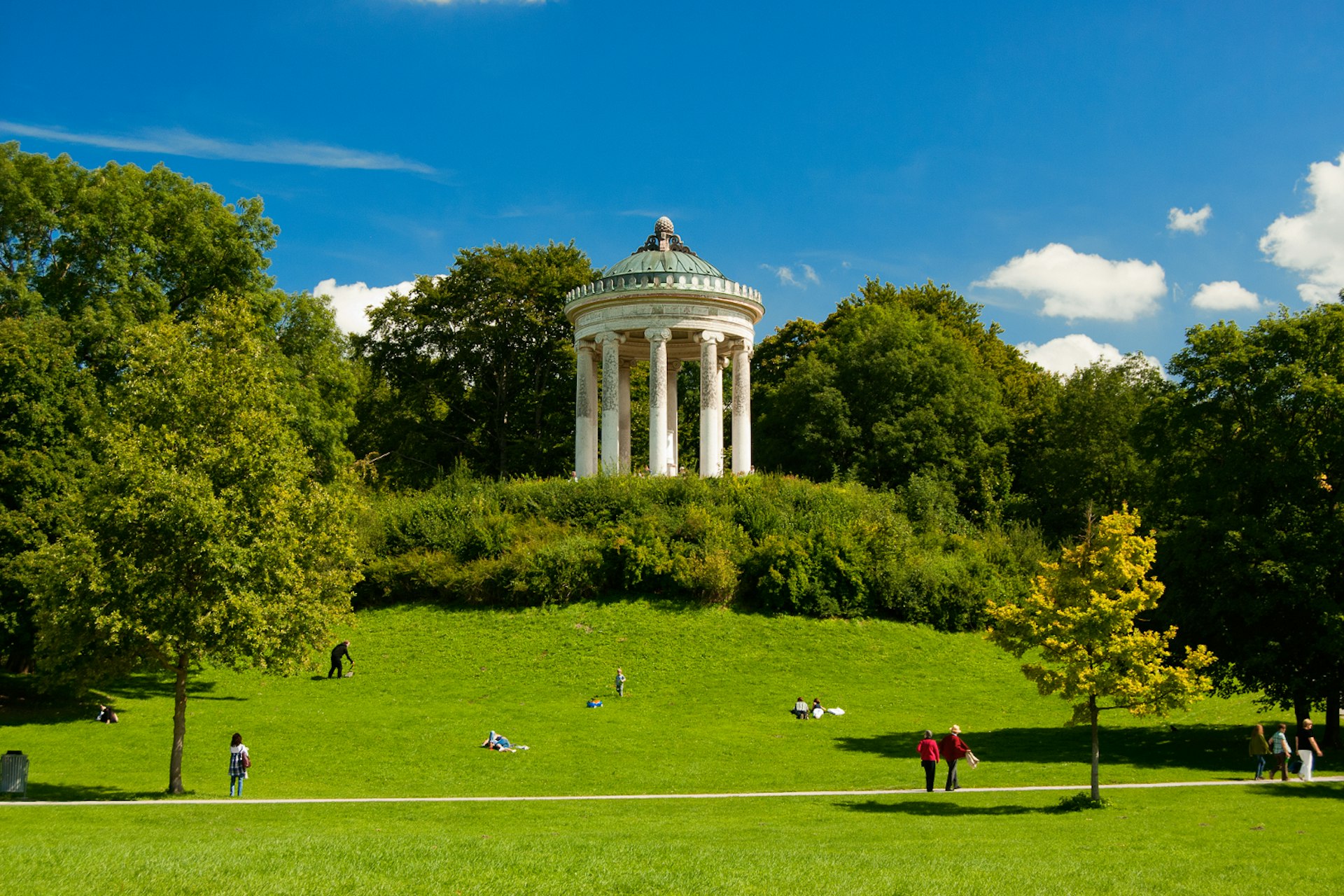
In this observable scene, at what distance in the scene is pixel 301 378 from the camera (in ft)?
137

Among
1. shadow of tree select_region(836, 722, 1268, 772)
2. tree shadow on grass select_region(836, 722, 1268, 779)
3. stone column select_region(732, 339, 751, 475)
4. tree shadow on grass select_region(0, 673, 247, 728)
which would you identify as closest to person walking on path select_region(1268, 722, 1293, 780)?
tree shadow on grass select_region(836, 722, 1268, 779)

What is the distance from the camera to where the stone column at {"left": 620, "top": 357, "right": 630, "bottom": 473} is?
164 ft

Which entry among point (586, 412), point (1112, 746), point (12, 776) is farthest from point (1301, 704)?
point (586, 412)

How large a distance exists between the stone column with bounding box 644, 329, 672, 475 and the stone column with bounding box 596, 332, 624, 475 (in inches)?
61.1

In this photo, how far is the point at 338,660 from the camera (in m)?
34.3

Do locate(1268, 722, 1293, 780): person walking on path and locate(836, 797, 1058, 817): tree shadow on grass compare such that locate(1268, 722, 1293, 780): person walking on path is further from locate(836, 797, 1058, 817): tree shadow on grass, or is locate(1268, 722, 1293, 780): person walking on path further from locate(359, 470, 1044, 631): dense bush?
locate(359, 470, 1044, 631): dense bush

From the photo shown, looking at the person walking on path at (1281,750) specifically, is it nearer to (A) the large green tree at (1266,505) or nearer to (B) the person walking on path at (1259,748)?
(B) the person walking on path at (1259,748)

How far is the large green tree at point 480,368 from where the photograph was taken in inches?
2286

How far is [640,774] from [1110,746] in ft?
41.3

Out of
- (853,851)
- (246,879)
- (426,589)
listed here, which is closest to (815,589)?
(426,589)

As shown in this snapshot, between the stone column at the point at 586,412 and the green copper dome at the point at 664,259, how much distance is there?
3.85 m

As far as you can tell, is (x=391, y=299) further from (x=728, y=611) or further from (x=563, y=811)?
(x=563, y=811)

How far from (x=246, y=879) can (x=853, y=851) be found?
8118mm

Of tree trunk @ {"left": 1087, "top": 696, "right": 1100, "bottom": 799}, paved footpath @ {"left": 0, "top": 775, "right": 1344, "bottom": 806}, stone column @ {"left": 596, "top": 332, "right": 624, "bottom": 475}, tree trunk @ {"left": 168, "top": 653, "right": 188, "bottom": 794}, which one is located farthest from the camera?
stone column @ {"left": 596, "top": 332, "right": 624, "bottom": 475}
